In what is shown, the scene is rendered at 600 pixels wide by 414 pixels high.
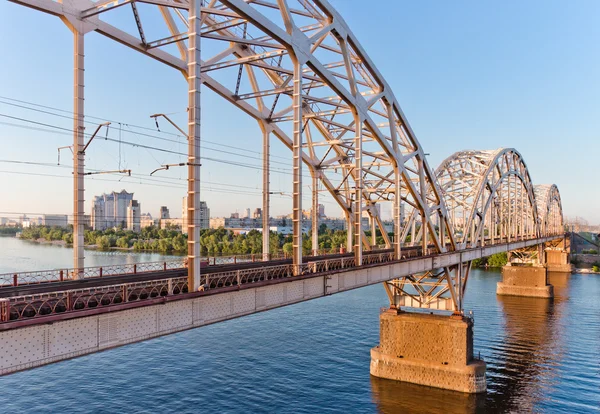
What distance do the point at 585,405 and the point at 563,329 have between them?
79.3 ft

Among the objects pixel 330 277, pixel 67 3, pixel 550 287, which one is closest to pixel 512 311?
pixel 550 287

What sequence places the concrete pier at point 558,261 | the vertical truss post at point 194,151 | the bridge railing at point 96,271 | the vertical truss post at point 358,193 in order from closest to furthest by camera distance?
the vertical truss post at point 194,151 < the bridge railing at point 96,271 < the vertical truss post at point 358,193 < the concrete pier at point 558,261

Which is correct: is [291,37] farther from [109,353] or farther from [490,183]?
[490,183]

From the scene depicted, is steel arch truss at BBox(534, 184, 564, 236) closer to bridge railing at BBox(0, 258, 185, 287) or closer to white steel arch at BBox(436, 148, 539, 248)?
white steel arch at BBox(436, 148, 539, 248)

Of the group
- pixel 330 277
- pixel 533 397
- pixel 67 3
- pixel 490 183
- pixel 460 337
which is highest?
pixel 67 3

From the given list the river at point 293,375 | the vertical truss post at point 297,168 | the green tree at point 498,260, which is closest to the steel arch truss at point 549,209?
the green tree at point 498,260

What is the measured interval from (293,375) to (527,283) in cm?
5878

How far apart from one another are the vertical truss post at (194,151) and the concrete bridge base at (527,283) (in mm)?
74152

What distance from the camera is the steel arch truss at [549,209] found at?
109375mm

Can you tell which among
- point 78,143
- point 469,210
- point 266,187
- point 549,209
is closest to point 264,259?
point 266,187

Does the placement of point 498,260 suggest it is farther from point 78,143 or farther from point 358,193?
point 78,143

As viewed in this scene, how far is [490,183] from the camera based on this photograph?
→ 59.5 meters

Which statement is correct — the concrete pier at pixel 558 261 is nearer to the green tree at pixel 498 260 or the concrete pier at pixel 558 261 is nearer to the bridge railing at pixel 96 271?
the green tree at pixel 498 260

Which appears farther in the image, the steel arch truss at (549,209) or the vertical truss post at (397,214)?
the steel arch truss at (549,209)
